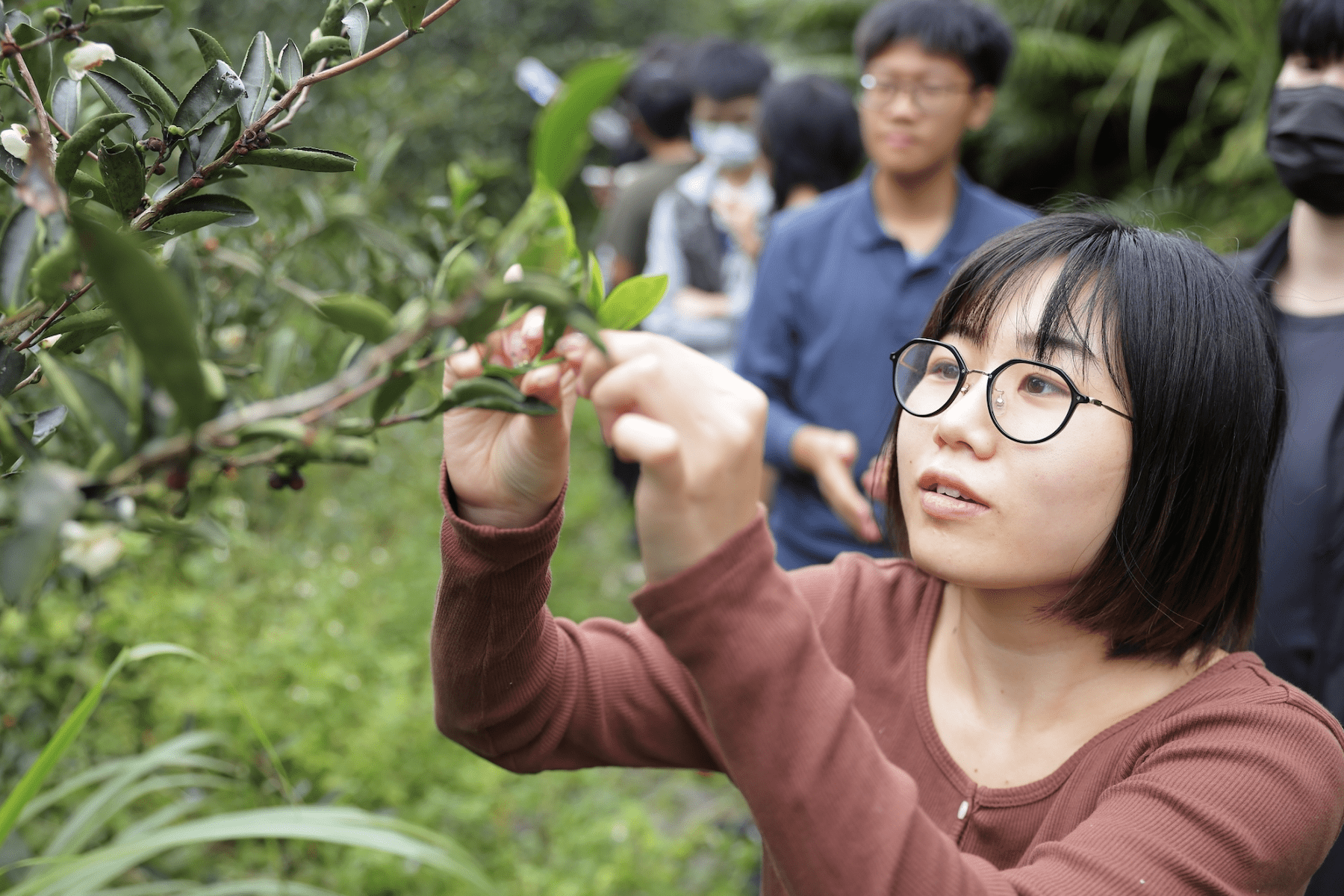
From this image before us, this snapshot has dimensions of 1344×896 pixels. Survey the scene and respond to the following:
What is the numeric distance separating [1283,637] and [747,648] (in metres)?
1.33

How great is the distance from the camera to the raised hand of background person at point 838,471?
214 centimetres

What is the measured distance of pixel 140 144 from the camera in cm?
82

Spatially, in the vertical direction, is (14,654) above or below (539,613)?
below

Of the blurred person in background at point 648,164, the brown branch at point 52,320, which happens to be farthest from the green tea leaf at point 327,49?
the blurred person in background at point 648,164

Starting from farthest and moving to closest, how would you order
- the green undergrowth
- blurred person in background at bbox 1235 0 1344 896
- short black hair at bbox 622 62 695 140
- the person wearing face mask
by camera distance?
short black hair at bbox 622 62 695 140
the person wearing face mask
the green undergrowth
blurred person in background at bbox 1235 0 1344 896

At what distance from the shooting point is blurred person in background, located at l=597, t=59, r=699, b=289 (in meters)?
3.92

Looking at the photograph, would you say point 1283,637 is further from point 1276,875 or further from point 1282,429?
point 1276,875

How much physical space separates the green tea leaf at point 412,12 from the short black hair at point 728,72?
10.6 ft

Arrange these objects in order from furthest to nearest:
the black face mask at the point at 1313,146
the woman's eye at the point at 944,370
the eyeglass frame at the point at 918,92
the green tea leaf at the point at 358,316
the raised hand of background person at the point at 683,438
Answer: the eyeglass frame at the point at 918,92 → the black face mask at the point at 1313,146 → the woman's eye at the point at 944,370 → the raised hand of background person at the point at 683,438 → the green tea leaf at the point at 358,316

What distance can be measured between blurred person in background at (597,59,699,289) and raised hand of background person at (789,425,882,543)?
169 centimetres

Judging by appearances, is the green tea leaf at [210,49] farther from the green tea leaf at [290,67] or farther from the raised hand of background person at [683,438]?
the raised hand of background person at [683,438]

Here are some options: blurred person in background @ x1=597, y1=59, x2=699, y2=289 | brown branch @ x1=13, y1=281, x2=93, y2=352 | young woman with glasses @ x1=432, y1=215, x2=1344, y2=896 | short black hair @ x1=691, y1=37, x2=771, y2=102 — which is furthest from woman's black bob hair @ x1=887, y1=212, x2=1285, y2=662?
short black hair @ x1=691, y1=37, x2=771, y2=102

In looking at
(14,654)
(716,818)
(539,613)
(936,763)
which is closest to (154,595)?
(14,654)

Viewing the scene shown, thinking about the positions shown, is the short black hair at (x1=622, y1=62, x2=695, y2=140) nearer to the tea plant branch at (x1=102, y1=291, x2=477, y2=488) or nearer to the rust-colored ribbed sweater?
the rust-colored ribbed sweater
